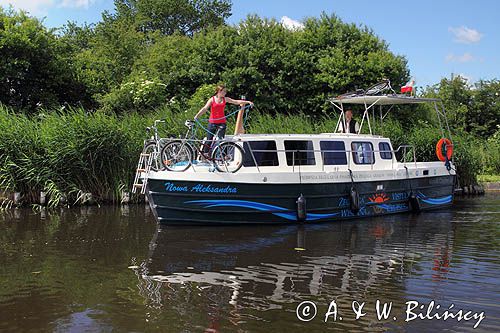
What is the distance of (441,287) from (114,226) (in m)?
7.62

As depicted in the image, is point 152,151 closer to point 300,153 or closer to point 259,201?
point 259,201

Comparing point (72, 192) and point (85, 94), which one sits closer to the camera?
point (72, 192)

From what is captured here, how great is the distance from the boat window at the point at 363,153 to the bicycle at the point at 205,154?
137 inches

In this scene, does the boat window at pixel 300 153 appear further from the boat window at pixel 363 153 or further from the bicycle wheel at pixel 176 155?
the bicycle wheel at pixel 176 155

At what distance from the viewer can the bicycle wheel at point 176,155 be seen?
12.0 metres

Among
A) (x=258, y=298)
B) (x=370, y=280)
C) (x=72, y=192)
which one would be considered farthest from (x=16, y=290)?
(x=72, y=192)

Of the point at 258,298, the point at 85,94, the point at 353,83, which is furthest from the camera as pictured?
the point at 85,94

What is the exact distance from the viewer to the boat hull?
11.8 m

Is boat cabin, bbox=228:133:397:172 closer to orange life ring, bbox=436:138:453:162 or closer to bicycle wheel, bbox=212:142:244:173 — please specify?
bicycle wheel, bbox=212:142:244:173

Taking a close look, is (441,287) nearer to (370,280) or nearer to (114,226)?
(370,280)

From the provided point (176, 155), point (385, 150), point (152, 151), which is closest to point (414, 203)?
point (385, 150)

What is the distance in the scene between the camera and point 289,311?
629 cm

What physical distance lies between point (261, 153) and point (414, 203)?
16.9 feet

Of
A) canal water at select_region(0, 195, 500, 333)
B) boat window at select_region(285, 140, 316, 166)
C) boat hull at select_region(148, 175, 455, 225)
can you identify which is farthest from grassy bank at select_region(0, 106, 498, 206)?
boat window at select_region(285, 140, 316, 166)
